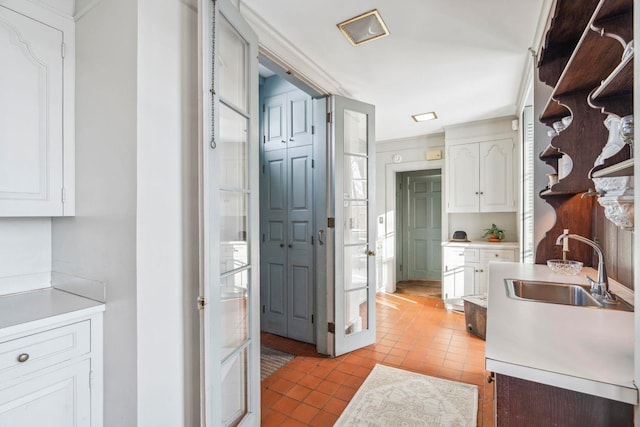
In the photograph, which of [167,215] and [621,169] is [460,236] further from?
[167,215]

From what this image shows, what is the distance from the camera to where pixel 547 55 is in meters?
1.59

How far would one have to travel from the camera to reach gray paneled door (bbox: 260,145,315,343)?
294 centimetres

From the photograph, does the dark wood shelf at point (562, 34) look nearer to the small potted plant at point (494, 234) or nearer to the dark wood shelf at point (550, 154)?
the dark wood shelf at point (550, 154)

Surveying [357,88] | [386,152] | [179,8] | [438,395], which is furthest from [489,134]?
[179,8]

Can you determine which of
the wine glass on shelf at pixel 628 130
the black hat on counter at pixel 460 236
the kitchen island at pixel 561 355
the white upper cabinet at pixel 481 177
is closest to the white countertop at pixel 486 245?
the black hat on counter at pixel 460 236

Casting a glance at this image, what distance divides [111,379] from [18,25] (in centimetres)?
165

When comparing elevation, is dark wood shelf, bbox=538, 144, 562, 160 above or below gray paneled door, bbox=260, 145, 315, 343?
above

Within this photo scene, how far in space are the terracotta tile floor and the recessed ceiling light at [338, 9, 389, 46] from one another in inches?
97.7

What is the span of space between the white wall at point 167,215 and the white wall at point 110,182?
0.04 m

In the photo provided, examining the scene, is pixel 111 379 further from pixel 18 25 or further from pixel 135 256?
pixel 18 25

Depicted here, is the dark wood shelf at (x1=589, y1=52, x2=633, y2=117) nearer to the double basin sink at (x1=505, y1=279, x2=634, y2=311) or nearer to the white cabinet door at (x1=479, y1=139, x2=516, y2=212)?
the double basin sink at (x1=505, y1=279, x2=634, y2=311)

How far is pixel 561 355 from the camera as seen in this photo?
83cm

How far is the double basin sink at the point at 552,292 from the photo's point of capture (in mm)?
1504

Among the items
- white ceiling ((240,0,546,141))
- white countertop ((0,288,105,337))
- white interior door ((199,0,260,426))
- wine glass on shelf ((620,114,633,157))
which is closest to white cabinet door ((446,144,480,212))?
white ceiling ((240,0,546,141))
